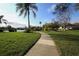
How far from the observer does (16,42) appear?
11.0 feet

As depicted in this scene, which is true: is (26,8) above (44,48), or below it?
above

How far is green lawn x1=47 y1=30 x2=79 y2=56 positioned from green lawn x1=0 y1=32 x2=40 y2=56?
308mm

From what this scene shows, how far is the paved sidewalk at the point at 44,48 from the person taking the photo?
129 inches

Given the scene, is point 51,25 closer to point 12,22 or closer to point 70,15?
point 70,15

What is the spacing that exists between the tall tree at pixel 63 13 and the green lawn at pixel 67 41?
174 millimetres

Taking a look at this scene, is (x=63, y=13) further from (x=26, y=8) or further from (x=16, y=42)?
(x=16, y=42)

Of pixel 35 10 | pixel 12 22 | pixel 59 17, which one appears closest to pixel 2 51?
pixel 12 22

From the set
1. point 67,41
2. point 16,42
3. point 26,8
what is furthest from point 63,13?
point 16,42

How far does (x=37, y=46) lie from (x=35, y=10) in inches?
21.2

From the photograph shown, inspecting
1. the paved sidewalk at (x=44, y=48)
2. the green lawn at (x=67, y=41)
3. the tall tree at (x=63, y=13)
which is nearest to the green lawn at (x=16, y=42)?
the paved sidewalk at (x=44, y=48)

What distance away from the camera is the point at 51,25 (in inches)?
138

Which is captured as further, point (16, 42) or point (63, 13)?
point (63, 13)

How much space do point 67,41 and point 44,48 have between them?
369 mm

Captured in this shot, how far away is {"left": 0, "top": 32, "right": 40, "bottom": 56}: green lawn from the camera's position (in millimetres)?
3248
